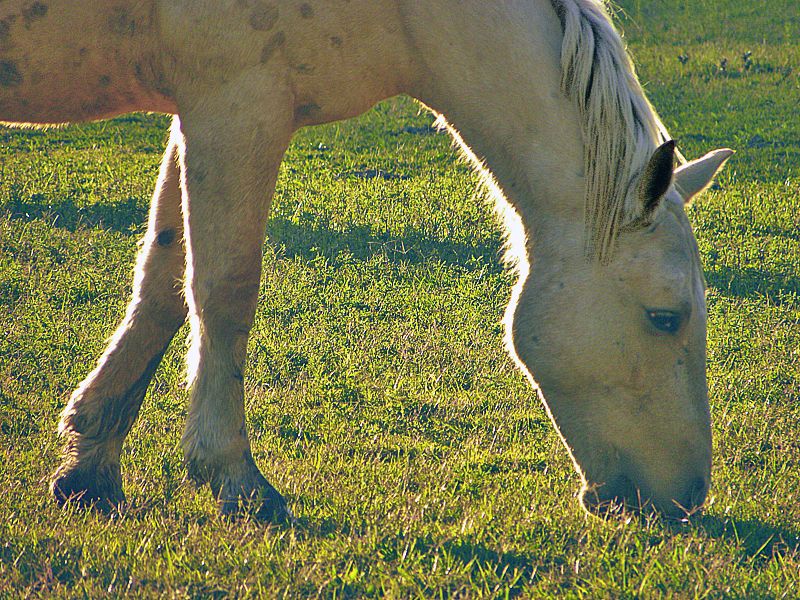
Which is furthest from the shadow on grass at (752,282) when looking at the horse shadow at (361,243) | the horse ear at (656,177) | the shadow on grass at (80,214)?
the shadow on grass at (80,214)

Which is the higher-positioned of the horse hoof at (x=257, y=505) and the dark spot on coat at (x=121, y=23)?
the dark spot on coat at (x=121, y=23)

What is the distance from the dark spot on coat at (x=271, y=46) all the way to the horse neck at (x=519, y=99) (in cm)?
47

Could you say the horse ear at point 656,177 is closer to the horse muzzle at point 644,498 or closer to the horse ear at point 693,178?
the horse ear at point 693,178

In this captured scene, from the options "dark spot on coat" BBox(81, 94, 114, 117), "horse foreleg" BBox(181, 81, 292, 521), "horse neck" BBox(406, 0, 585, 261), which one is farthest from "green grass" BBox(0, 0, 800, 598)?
"dark spot on coat" BBox(81, 94, 114, 117)

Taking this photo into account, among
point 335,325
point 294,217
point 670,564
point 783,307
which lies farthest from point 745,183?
point 670,564

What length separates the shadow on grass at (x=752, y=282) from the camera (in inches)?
276

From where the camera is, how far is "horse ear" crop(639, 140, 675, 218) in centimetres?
319

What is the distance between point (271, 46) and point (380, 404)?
2190 millimetres

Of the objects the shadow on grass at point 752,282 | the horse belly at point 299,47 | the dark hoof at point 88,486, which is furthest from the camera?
the shadow on grass at point 752,282

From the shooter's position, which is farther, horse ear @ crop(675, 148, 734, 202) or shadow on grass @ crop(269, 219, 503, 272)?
shadow on grass @ crop(269, 219, 503, 272)

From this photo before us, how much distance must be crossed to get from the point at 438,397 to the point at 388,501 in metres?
1.41

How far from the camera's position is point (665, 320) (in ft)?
11.5

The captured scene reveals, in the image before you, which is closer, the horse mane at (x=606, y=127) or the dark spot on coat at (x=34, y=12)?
the horse mane at (x=606, y=127)

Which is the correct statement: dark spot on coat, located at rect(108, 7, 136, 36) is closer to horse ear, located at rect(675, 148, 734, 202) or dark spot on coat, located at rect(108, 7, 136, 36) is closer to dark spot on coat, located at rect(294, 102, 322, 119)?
dark spot on coat, located at rect(294, 102, 322, 119)
